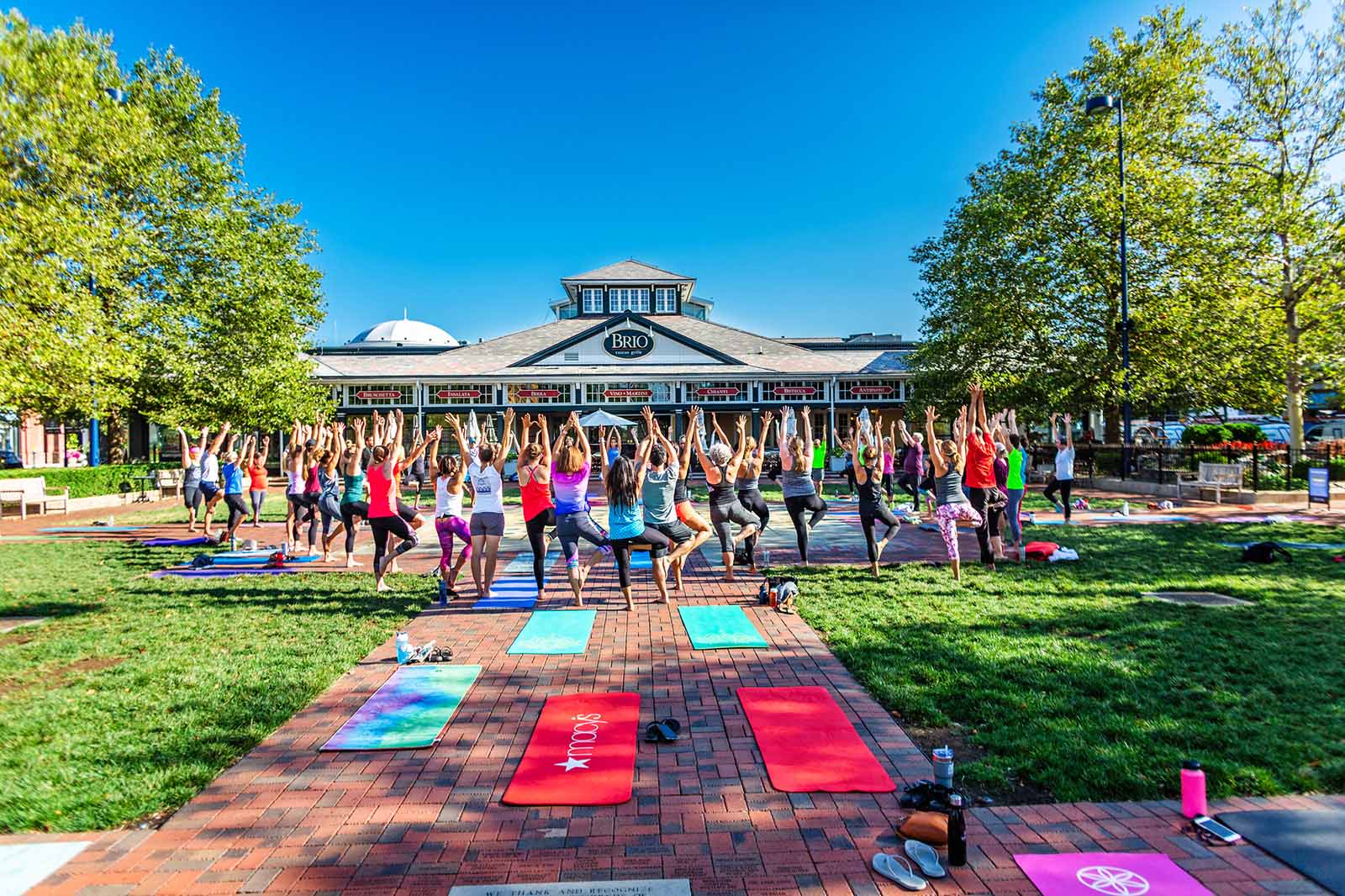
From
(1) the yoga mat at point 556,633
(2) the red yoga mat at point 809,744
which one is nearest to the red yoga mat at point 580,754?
(2) the red yoga mat at point 809,744

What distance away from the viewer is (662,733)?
472 cm

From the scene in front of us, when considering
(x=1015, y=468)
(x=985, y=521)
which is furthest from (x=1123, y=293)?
(x=985, y=521)

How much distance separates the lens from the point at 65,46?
18953 mm

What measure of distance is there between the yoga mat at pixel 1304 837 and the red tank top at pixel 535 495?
675 centimetres

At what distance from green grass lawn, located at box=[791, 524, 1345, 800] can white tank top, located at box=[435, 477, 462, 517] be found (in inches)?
176

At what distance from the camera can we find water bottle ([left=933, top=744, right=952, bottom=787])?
3648 mm

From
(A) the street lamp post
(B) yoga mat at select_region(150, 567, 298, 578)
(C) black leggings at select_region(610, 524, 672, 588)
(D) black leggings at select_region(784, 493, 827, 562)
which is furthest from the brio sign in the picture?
(C) black leggings at select_region(610, 524, 672, 588)


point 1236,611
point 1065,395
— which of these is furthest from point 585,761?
point 1065,395

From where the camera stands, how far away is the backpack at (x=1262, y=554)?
10680mm

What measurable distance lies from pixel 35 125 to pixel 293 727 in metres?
16.2

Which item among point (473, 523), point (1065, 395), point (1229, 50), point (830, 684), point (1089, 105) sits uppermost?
point (1229, 50)

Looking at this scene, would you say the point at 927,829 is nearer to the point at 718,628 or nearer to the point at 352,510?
the point at 718,628

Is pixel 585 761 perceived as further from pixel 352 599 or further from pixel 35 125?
pixel 35 125

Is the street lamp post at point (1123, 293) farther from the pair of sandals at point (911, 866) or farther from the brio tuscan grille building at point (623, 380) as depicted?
the pair of sandals at point (911, 866)
